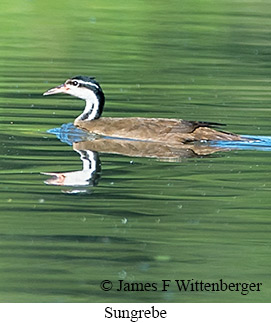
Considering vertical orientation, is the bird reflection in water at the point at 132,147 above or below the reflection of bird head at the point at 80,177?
above

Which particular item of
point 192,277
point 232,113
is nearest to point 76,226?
point 192,277

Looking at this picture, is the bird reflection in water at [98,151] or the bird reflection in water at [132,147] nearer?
the bird reflection in water at [98,151]

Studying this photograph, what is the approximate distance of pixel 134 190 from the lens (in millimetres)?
13234

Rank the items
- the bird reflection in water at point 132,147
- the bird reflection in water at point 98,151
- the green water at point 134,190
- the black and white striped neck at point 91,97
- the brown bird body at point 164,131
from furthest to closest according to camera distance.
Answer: the black and white striped neck at point 91,97 → the brown bird body at point 164,131 → the bird reflection in water at point 132,147 → the bird reflection in water at point 98,151 → the green water at point 134,190

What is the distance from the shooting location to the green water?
10836 millimetres

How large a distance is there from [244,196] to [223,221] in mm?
967

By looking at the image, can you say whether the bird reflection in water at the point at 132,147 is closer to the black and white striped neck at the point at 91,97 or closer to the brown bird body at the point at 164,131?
the brown bird body at the point at 164,131

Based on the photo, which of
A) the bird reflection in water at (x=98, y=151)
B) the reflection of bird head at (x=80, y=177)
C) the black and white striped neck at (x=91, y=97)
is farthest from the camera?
the black and white striped neck at (x=91, y=97)

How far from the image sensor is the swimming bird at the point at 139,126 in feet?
52.6

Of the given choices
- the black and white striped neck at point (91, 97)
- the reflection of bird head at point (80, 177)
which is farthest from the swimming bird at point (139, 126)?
the reflection of bird head at point (80, 177)

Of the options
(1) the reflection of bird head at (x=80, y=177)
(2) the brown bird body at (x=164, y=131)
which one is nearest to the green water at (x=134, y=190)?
(1) the reflection of bird head at (x=80, y=177)

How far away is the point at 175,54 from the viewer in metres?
25.0

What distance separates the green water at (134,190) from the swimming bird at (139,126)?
16.6 inches
